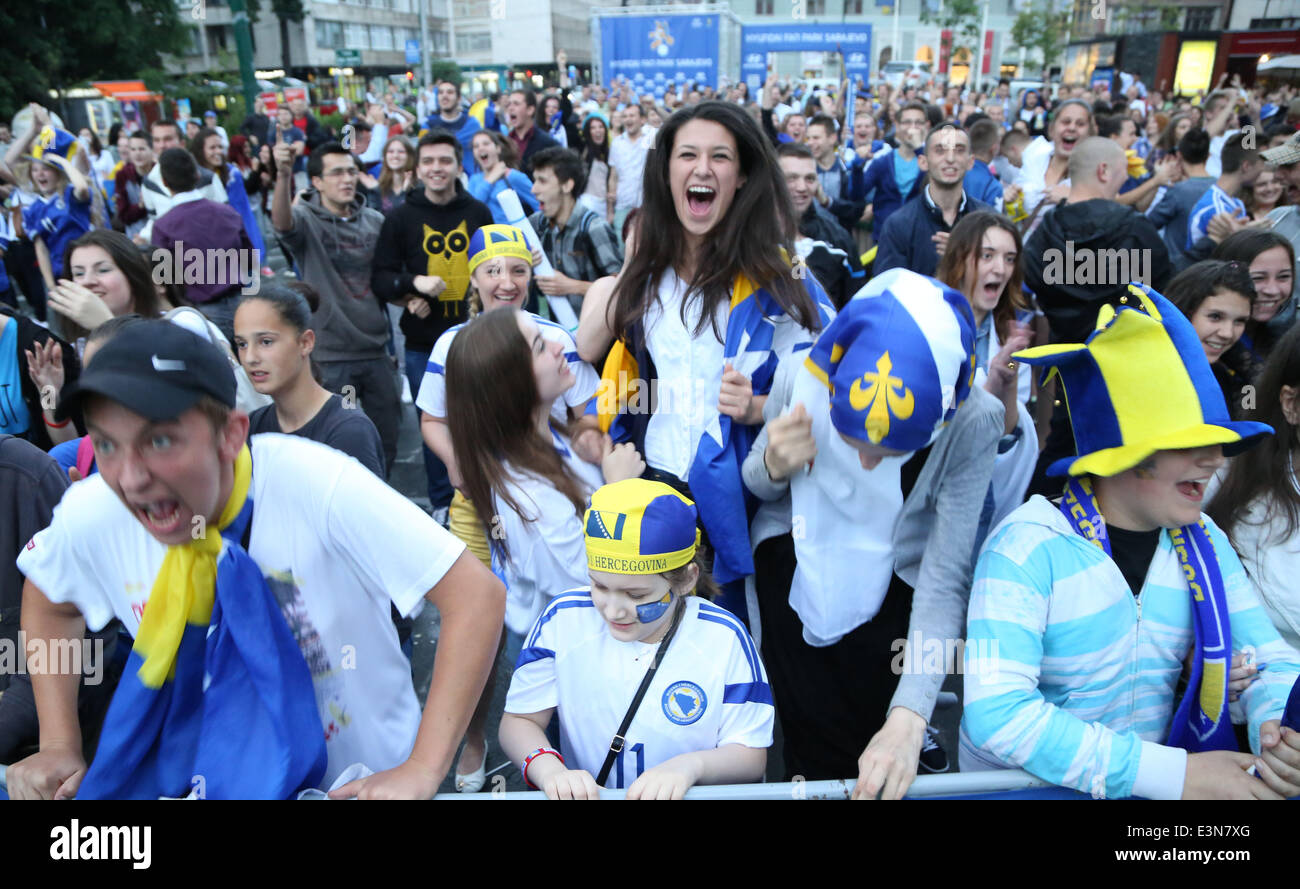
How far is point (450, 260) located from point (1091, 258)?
3502 millimetres

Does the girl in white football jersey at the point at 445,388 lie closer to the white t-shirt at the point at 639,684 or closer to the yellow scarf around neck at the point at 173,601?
the white t-shirt at the point at 639,684

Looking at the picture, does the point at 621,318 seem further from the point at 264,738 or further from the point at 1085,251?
the point at 1085,251

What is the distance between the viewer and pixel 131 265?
→ 338 cm

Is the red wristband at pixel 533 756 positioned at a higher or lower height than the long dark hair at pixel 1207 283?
lower

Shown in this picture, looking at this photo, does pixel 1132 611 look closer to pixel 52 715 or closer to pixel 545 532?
pixel 545 532

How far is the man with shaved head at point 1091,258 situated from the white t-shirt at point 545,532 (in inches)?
116

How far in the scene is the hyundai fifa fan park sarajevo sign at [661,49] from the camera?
62.9 ft

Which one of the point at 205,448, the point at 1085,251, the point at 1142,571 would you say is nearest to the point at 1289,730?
the point at 1142,571

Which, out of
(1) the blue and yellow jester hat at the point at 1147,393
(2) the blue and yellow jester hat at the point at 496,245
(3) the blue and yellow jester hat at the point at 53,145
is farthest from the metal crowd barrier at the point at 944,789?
(3) the blue and yellow jester hat at the point at 53,145

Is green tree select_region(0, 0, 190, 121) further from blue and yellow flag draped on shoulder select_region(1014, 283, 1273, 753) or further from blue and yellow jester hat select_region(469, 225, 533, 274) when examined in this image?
blue and yellow flag draped on shoulder select_region(1014, 283, 1273, 753)

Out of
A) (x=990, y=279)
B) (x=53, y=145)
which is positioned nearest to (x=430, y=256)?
(x=990, y=279)

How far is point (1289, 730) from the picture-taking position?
1.50 m

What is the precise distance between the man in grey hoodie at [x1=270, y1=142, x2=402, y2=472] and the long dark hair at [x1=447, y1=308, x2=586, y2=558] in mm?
2412
